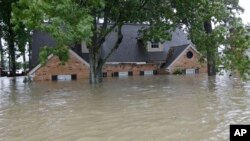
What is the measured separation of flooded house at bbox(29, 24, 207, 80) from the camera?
3378 cm

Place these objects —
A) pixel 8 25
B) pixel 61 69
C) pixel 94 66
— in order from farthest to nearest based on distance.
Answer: pixel 8 25
pixel 61 69
pixel 94 66

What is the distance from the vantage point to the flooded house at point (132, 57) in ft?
111

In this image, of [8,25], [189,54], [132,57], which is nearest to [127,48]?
[132,57]

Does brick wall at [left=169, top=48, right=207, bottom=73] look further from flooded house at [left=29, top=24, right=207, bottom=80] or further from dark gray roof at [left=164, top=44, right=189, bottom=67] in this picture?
dark gray roof at [left=164, top=44, right=189, bottom=67]

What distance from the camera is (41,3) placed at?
56.5 feet

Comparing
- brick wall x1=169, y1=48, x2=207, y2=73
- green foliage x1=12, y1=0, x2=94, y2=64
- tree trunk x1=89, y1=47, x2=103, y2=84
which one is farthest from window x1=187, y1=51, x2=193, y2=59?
green foliage x1=12, y1=0, x2=94, y2=64

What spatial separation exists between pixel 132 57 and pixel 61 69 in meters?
7.67

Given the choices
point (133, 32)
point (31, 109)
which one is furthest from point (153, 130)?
point (133, 32)

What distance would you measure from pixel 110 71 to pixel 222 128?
2805cm

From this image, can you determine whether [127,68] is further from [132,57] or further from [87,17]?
[87,17]

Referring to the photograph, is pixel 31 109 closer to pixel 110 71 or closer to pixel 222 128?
pixel 222 128

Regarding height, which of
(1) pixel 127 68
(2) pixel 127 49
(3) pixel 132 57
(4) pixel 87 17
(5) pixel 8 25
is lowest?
(1) pixel 127 68

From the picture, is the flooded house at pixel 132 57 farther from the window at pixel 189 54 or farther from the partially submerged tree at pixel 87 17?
the partially submerged tree at pixel 87 17

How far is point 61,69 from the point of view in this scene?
33094mm
